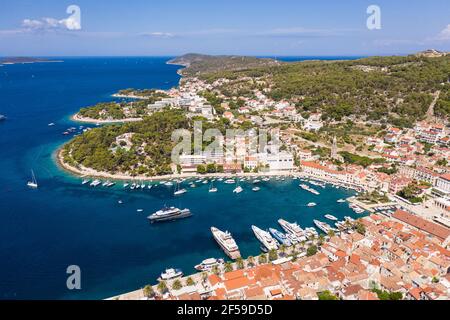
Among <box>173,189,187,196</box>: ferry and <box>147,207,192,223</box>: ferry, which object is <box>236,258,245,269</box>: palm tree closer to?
<box>147,207,192,223</box>: ferry

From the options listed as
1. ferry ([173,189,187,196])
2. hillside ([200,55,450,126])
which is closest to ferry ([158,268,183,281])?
ferry ([173,189,187,196])

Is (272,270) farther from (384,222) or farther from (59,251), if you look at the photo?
(59,251)

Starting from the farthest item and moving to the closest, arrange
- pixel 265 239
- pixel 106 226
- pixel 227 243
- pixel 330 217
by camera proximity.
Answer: pixel 330 217 → pixel 106 226 → pixel 265 239 → pixel 227 243

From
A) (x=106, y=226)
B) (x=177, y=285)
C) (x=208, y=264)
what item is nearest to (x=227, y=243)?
(x=208, y=264)

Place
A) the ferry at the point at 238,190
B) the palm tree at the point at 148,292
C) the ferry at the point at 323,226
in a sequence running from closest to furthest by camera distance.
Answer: the palm tree at the point at 148,292
the ferry at the point at 323,226
the ferry at the point at 238,190

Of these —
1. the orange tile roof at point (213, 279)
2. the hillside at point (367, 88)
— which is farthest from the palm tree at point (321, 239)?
the hillside at point (367, 88)

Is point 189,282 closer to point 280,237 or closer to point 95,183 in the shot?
point 280,237

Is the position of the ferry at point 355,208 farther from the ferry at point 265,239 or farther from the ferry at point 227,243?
the ferry at point 227,243
